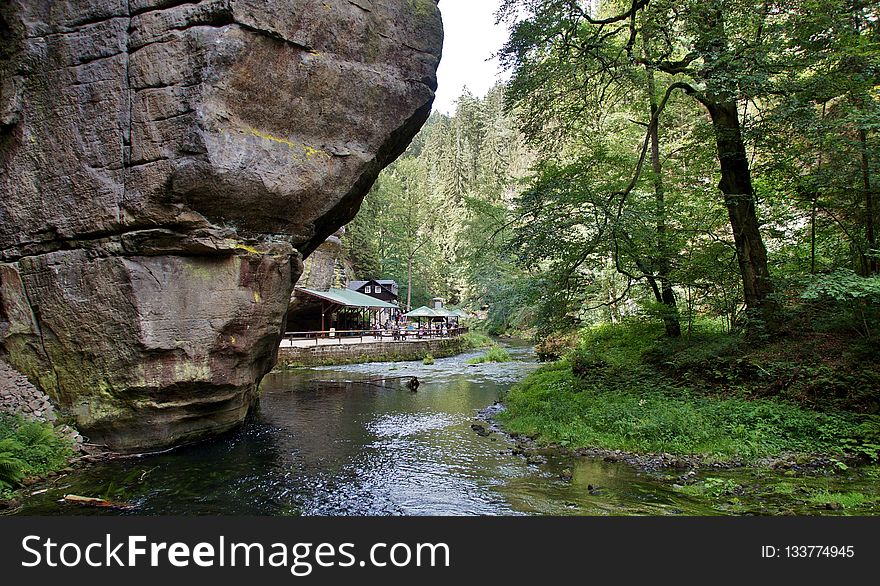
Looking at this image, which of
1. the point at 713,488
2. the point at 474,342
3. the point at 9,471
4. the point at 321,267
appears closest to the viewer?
the point at 713,488

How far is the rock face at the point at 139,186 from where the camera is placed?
31.0 feet

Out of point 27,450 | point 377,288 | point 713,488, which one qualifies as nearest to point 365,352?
point 377,288

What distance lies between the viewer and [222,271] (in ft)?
33.5

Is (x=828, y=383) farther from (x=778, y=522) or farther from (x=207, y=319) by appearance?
(x=207, y=319)

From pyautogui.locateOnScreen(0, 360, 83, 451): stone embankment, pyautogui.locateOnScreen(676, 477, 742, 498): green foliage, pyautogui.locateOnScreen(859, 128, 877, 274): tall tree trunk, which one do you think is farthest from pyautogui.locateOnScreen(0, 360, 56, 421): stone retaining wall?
pyautogui.locateOnScreen(859, 128, 877, 274): tall tree trunk

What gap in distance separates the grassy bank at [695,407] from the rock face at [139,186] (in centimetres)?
809

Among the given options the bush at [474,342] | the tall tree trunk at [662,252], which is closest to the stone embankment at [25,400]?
the tall tree trunk at [662,252]

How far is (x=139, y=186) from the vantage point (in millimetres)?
9477

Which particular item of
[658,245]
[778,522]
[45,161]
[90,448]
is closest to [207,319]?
[90,448]

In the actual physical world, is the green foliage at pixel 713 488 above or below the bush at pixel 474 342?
below

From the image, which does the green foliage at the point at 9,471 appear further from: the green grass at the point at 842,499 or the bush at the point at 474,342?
the bush at the point at 474,342

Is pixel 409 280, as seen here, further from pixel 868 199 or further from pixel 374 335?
pixel 868 199

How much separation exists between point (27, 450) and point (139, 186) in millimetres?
5051

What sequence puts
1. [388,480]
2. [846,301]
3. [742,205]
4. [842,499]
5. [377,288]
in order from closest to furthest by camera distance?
[842,499], [388,480], [846,301], [742,205], [377,288]
